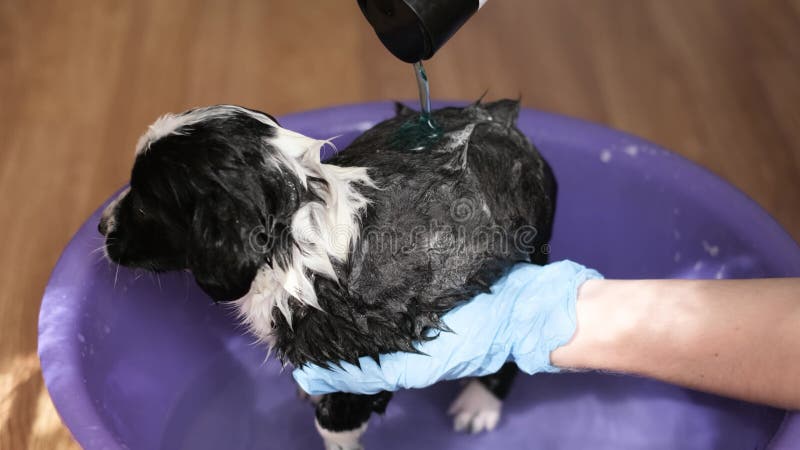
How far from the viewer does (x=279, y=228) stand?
150 cm

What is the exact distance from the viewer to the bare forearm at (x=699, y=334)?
1520mm

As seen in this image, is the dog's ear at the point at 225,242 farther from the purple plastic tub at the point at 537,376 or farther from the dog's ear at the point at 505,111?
the dog's ear at the point at 505,111

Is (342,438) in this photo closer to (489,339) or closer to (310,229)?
(489,339)

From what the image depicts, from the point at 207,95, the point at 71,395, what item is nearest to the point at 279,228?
the point at 71,395

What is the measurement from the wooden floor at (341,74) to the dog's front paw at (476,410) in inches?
47.2

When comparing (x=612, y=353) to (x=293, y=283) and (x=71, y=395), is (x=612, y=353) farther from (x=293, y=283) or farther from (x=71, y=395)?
(x=71, y=395)

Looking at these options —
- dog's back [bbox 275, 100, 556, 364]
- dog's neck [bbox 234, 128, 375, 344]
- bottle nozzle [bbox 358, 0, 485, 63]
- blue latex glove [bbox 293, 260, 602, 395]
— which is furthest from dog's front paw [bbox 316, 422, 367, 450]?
bottle nozzle [bbox 358, 0, 485, 63]

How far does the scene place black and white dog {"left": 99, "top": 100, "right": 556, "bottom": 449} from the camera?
145cm

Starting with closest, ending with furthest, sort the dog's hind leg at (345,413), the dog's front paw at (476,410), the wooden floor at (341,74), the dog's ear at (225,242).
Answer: the dog's ear at (225,242) < the dog's hind leg at (345,413) < the dog's front paw at (476,410) < the wooden floor at (341,74)

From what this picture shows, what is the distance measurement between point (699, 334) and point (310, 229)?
0.80 metres

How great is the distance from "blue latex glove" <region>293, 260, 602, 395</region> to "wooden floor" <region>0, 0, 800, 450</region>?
1262mm

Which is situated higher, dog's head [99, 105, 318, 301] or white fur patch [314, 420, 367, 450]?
dog's head [99, 105, 318, 301]

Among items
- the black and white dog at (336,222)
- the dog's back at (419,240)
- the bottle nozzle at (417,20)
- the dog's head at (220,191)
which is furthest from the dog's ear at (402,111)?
the dog's head at (220,191)

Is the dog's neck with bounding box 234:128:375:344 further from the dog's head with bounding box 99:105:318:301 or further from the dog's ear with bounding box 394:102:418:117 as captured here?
the dog's ear with bounding box 394:102:418:117
